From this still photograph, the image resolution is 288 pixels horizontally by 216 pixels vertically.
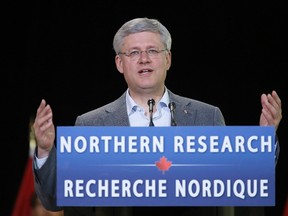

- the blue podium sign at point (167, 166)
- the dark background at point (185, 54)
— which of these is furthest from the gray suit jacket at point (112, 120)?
the dark background at point (185, 54)

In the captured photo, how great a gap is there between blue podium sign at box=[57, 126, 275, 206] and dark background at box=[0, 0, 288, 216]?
5.63 feet

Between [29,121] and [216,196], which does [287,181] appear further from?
[216,196]

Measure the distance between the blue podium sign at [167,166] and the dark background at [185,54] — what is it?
1.72 meters

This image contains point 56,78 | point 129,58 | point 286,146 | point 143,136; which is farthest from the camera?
point 286,146

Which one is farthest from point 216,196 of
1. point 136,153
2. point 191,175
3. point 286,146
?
point 286,146

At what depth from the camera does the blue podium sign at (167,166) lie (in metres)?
2.40

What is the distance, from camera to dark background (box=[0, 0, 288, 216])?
4.23 metres

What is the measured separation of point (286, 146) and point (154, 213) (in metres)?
2.31

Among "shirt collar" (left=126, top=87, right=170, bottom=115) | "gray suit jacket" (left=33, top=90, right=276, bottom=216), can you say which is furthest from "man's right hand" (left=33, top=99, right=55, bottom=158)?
"shirt collar" (left=126, top=87, right=170, bottom=115)

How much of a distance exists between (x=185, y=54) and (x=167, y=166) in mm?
1935

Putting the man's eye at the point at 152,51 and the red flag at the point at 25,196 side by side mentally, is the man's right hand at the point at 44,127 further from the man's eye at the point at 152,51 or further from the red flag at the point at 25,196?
the red flag at the point at 25,196

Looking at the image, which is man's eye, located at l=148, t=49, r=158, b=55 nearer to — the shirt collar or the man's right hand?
the shirt collar

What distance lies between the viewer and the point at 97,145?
2.41 meters

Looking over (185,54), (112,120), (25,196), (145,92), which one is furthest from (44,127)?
(25,196)
